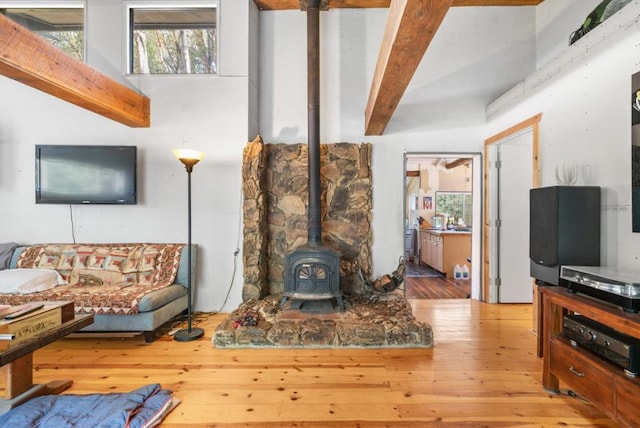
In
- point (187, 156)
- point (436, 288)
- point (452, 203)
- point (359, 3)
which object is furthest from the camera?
point (452, 203)

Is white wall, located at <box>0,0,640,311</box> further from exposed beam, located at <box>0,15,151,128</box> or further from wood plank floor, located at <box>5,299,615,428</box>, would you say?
wood plank floor, located at <box>5,299,615,428</box>

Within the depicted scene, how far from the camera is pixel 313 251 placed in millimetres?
3078

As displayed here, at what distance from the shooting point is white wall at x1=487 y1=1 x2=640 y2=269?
197cm

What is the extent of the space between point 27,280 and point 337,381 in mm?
A: 2962

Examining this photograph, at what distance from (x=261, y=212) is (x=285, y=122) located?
1.22m

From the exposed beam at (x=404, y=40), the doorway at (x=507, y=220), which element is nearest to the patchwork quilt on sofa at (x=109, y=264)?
the exposed beam at (x=404, y=40)

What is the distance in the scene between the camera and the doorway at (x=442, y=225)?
13.8ft

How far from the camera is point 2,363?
1.55 metres

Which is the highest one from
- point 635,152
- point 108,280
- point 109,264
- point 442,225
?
point 635,152

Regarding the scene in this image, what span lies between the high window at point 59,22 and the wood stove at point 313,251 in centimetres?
276

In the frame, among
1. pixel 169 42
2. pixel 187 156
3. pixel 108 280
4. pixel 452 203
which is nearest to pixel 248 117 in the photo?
pixel 187 156

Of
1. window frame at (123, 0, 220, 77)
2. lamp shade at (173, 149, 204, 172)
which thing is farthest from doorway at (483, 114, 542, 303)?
window frame at (123, 0, 220, 77)

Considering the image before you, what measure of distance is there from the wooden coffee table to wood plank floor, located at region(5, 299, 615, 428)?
16cm

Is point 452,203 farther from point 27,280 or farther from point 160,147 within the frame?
point 27,280
